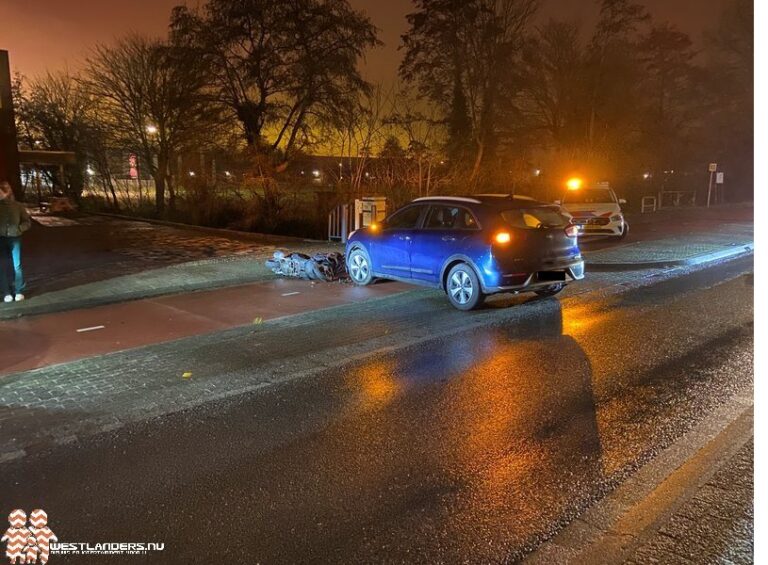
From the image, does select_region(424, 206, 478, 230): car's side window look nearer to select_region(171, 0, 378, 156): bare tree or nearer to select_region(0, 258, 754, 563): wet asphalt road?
select_region(0, 258, 754, 563): wet asphalt road

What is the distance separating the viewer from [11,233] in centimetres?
872

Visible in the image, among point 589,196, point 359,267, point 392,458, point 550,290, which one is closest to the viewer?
point 392,458

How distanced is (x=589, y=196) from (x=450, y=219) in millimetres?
11560

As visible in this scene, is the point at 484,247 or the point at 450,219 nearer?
the point at 484,247

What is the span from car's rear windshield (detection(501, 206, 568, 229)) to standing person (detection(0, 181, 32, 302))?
24.5 ft

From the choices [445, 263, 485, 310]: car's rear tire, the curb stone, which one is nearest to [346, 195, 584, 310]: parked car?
[445, 263, 485, 310]: car's rear tire

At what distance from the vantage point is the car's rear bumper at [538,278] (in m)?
8.25

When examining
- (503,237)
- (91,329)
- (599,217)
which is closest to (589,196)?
(599,217)

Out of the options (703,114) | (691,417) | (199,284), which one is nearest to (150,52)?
(199,284)

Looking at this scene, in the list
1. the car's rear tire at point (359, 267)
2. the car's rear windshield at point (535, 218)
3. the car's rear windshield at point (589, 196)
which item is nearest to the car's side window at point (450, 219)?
the car's rear windshield at point (535, 218)

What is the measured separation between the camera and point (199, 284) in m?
10.4

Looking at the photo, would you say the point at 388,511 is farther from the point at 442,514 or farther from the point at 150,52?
the point at 150,52

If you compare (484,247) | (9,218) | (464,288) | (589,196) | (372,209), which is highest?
(589,196)

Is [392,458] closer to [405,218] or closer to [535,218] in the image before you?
[535,218]
